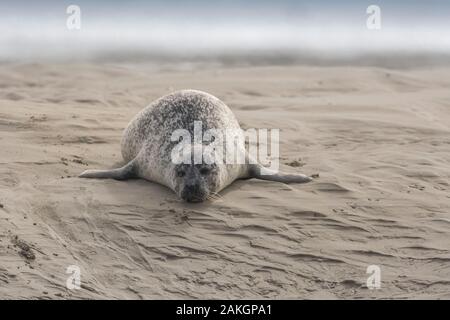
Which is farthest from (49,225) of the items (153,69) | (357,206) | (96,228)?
(153,69)

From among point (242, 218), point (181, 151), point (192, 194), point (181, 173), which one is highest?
point (181, 151)

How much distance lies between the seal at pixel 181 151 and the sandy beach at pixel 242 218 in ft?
0.38

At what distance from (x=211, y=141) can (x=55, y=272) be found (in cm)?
214

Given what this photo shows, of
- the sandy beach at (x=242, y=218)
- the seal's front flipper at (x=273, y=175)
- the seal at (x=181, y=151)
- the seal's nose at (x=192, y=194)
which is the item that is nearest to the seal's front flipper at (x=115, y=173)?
the seal at (x=181, y=151)

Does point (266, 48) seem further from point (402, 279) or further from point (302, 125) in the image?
point (402, 279)

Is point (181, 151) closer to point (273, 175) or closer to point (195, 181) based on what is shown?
point (195, 181)

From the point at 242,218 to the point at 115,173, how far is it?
4.60 feet

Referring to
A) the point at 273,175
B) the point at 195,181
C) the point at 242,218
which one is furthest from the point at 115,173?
the point at 242,218

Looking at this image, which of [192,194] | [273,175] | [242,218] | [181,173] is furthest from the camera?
[273,175]

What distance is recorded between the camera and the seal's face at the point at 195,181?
5152mm

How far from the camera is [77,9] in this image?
23766 mm

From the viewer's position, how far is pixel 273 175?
226 inches

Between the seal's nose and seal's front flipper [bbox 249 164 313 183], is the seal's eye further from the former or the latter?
seal's front flipper [bbox 249 164 313 183]

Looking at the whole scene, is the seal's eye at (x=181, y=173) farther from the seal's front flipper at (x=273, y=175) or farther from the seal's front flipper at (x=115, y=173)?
the seal's front flipper at (x=273, y=175)
